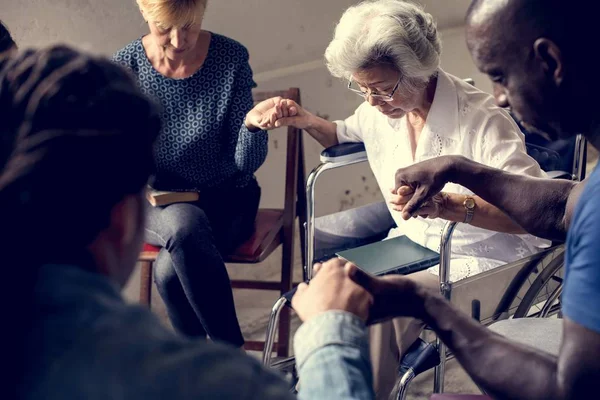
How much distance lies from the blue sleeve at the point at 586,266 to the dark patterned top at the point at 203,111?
141 cm

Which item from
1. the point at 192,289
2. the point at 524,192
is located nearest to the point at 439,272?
the point at 524,192

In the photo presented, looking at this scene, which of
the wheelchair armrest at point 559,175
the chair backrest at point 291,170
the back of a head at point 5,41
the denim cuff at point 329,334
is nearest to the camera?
the denim cuff at point 329,334

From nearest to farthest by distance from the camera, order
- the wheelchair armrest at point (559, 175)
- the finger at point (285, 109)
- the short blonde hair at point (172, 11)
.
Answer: the wheelchair armrest at point (559, 175) < the short blonde hair at point (172, 11) < the finger at point (285, 109)

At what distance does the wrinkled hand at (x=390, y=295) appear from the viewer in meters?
1.18

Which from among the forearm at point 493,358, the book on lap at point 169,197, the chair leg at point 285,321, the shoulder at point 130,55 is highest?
the shoulder at point 130,55

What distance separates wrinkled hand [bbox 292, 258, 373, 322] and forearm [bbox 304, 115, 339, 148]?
1.23 metres

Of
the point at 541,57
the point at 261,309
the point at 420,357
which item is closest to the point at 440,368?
the point at 420,357

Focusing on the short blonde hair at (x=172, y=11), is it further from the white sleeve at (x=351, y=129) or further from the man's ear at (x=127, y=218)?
the man's ear at (x=127, y=218)

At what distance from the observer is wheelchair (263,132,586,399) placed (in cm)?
187

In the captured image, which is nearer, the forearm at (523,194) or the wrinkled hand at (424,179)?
the forearm at (523,194)

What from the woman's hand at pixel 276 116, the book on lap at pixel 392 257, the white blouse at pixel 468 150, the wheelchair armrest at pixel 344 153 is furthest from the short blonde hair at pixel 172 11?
the book on lap at pixel 392 257

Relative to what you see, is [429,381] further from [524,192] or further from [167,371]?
[167,371]

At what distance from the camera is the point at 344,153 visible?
2.19 meters

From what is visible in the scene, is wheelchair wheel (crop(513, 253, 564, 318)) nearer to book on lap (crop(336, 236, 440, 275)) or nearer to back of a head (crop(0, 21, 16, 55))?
book on lap (crop(336, 236, 440, 275))
